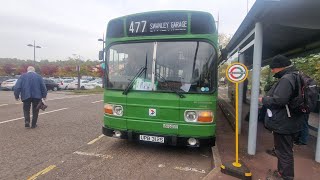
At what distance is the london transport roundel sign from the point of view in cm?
480

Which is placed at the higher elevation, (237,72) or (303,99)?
(237,72)

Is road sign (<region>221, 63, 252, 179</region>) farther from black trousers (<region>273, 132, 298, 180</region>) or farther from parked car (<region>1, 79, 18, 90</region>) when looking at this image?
parked car (<region>1, 79, 18, 90</region>)

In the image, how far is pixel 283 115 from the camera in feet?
13.1

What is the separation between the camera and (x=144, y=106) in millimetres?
5598

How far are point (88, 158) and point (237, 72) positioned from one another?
11.2 feet

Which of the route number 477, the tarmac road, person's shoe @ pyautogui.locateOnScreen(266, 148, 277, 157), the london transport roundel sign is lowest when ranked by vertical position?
the tarmac road

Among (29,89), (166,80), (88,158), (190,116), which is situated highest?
(166,80)

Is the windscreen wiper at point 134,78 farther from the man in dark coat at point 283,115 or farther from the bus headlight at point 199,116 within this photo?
the man in dark coat at point 283,115

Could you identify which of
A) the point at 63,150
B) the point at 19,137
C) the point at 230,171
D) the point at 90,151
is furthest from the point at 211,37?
the point at 19,137

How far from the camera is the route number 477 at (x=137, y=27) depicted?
229 inches

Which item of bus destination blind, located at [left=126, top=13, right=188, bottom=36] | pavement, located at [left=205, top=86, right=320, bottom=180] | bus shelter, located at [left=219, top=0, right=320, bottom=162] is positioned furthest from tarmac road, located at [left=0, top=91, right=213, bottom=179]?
bus destination blind, located at [left=126, top=13, right=188, bottom=36]

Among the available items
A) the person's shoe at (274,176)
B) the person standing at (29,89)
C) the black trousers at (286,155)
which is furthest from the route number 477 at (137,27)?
the person standing at (29,89)

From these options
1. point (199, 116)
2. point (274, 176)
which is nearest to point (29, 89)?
point (199, 116)

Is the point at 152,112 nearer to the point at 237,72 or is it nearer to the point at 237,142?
the point at 237,142
